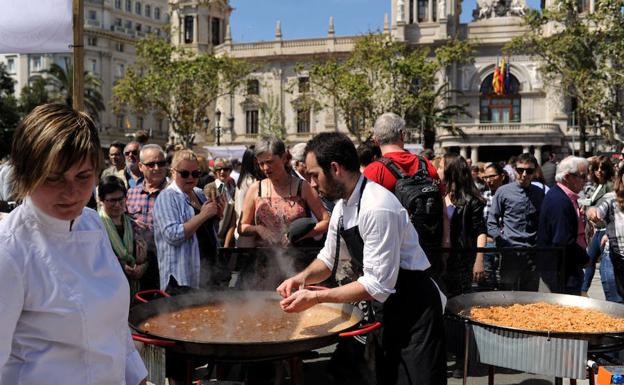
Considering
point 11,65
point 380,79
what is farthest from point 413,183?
point 11,65

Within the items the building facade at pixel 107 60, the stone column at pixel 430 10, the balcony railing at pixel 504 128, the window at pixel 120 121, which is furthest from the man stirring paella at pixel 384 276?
the window at pixel 120 121

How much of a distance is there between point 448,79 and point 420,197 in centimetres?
4809

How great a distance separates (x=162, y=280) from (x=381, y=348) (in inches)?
74.3

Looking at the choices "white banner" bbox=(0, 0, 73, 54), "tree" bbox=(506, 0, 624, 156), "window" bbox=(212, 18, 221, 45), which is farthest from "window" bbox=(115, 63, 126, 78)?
"white banner" bbox=(0, 0, 73, 54)

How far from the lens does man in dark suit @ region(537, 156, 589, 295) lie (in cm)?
535

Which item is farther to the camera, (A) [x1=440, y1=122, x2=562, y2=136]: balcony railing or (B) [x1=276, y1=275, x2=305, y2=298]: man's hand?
(A) [x1=440, y1=122, x2=562, y2=136]: balcony railing

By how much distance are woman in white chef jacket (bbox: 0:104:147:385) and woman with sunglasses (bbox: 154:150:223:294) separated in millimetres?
2438

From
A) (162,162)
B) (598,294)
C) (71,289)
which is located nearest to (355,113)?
(598,294)

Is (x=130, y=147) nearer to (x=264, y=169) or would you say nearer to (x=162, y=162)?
(x=162, y=162)

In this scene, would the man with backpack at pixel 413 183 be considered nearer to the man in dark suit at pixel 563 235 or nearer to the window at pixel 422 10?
the man in dark suit at pixel 563 235

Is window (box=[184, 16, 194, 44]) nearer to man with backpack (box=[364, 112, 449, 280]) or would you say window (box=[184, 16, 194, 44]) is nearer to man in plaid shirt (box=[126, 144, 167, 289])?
man in plaid shirt (box=[126, 144, 167, 289])

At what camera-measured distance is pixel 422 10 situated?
53.8m

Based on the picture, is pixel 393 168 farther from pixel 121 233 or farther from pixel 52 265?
pixel 52 265

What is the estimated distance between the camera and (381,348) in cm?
328
